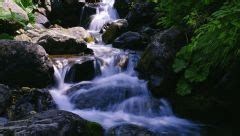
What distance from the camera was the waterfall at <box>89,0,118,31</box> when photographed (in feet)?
56.6

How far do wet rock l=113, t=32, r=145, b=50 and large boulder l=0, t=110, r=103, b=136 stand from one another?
7.23m

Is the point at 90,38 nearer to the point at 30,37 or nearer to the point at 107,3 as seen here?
the point at 30,37

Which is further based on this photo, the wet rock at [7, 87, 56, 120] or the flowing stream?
the flowing stream

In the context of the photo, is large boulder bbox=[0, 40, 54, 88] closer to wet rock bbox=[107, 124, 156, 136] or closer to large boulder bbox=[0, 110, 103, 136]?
wet rock bbox=[107, 124, 156, 136]

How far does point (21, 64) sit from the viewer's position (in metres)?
9.20

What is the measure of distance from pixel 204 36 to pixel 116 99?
4.10 m

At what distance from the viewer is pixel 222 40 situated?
5094mm

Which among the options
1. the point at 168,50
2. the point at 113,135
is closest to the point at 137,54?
the point at 168,50

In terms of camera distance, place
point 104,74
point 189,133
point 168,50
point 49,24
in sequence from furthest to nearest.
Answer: point 49,24
point 104,74
point 168,50
point 189,133

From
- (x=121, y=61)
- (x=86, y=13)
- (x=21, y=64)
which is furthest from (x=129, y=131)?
(x=86, y=13)

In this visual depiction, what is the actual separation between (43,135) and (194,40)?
2655mm

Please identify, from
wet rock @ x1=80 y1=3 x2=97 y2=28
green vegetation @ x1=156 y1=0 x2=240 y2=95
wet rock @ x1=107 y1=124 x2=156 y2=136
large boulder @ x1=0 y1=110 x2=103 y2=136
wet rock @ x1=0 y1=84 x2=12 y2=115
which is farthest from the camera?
wet rock @ x1=80 y1=3 x2=97 y2=28

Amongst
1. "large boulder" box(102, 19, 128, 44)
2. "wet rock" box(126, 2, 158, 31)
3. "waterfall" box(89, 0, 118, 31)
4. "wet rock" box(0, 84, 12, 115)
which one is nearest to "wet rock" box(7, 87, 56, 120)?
"wet rock" box(0, 84, 12, 115)

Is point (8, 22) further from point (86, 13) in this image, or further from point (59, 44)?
point (86, 13)
